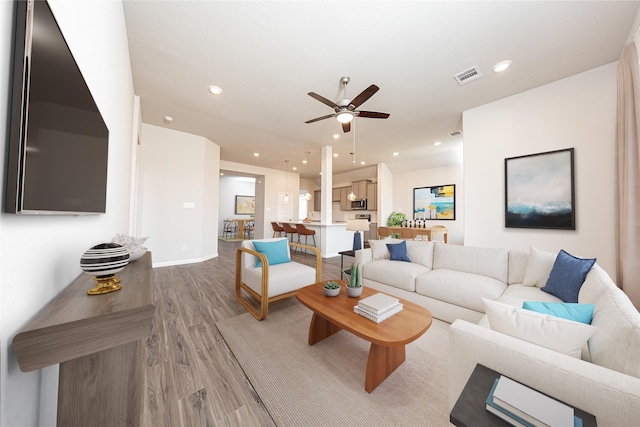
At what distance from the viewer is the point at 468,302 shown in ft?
7.02

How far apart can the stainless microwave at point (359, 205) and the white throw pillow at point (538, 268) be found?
5636 millimetres

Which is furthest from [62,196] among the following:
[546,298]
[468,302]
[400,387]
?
[546,298]

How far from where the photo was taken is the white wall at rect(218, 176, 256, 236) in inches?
388

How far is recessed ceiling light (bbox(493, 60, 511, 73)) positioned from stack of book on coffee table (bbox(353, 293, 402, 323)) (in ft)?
9.50

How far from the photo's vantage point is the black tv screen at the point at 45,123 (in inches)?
22.8

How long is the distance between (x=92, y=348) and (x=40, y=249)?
1.37 ft

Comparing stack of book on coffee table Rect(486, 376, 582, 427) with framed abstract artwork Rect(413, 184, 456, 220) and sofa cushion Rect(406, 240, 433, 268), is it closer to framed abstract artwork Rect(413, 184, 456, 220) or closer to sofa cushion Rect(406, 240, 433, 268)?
sofa cushion Rect(406, 240, 433, 268)

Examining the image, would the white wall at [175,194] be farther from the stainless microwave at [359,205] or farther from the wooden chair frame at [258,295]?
the stainless microwave at [359,205]

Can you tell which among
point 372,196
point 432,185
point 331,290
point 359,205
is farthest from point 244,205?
point 331,290

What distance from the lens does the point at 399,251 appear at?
3.14 m

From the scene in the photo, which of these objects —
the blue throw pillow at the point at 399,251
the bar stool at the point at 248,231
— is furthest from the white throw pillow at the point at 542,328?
the bar stool at the point at 248,231

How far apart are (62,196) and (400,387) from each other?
2.10 meters

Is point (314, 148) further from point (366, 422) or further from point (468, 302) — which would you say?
point (366, 422)

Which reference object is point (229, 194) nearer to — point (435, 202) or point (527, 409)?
point (435, 202)
